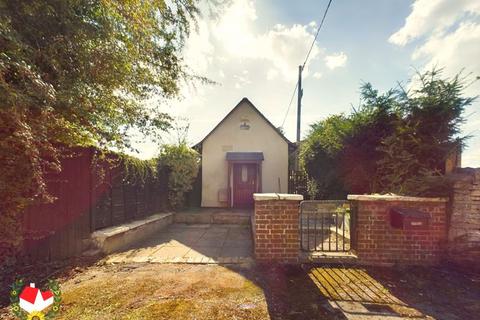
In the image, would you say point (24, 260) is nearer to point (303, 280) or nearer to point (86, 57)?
point (86, 57)

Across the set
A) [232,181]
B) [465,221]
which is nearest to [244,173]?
[232,181]

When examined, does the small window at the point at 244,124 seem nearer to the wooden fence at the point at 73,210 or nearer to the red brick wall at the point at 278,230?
the wooden fence at the point at 73,210

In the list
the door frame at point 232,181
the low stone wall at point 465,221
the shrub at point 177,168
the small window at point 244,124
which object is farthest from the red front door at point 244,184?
the low stone wall at point 465,221

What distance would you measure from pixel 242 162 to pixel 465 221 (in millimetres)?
8014

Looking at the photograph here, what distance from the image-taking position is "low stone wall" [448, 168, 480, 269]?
3.93 metres

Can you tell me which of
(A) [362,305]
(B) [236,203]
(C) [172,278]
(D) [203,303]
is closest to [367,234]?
(A) [362,305]

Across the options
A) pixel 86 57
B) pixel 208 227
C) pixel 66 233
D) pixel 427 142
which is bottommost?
pixel 208 227

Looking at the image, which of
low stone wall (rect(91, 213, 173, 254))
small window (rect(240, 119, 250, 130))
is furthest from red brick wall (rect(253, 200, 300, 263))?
small window (rect(240, 119, 250, 130))

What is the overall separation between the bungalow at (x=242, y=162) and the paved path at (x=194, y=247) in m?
3.59

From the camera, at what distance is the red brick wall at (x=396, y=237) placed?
4.07 metres

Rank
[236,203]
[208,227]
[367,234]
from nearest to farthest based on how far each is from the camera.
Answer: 1. [367,234]
2. [208,227]
3. [236,203]

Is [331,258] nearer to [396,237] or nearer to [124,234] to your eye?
[396,237]

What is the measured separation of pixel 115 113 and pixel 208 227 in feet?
15.9

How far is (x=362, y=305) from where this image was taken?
285 cm
